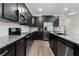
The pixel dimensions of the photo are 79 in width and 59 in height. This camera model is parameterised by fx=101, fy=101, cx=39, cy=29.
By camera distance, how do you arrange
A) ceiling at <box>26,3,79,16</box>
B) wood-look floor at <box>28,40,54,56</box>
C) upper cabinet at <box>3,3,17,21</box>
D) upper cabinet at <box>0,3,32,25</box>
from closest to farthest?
upper cabinet at <box>0,3,32,25</box>
upper cabinet at <box>3,3,17,21</box>
wood-look floor at <box>28,40,54,56</box>
ceiling at <box>26,3,79,16</box>

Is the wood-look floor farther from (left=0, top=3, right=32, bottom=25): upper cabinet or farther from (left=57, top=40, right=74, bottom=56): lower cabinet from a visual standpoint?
(left=57, top=40, right=74, bottom=56): lower cabinet

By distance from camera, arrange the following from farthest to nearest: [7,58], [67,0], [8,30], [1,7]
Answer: [8,30]
[1,7]
[67,0]
[7,58]

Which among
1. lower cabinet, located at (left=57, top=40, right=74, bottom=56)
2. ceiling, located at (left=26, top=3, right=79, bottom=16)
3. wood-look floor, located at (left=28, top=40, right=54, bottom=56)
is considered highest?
ceiling, located at (left=26, top=3, right=79, bottom=16)

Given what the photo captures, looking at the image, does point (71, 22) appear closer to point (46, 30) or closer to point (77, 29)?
point (77, 29)

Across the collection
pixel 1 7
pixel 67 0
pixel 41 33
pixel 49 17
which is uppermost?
pixel 49 17

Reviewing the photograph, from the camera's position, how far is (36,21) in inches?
371

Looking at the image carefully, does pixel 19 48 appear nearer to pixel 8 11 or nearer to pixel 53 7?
pixel 8 11

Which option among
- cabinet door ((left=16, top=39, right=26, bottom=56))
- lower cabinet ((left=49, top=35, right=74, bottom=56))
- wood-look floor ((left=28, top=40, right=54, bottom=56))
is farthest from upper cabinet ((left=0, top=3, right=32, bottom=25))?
wood-look floor ((left=28, top=40, right=54, bottom=56))

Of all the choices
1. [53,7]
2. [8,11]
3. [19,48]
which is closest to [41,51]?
[53,7]

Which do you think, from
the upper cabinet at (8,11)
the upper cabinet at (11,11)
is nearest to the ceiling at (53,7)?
the upper cabinet at (11,11)

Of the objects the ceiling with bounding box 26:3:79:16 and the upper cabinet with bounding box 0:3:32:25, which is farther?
the ceiling with bounding box 26:3:79:16

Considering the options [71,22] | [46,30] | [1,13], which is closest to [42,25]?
[46,30]

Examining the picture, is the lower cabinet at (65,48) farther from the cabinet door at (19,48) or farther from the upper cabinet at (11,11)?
the upper cabinet at (11,11)

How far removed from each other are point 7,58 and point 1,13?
1271mm
